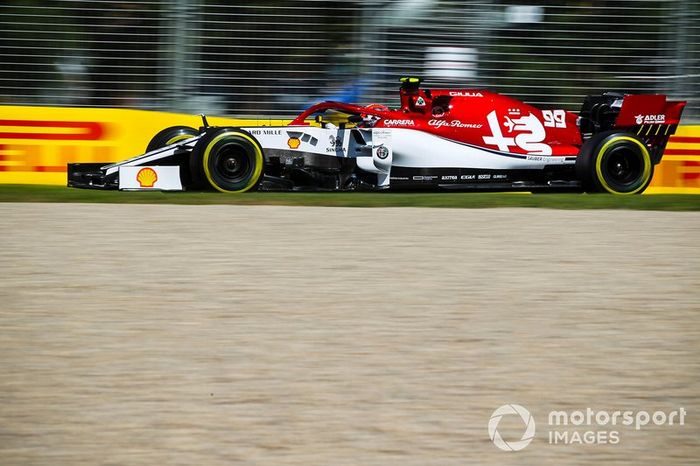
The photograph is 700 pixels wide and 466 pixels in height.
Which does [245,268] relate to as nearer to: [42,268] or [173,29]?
[42,268]

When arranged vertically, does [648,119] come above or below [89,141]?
above

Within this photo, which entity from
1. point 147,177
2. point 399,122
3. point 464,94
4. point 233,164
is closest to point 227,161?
point 233,164

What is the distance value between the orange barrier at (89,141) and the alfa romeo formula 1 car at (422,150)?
36.3 inches

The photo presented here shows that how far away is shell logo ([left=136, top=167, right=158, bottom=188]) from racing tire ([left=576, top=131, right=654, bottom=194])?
14.4ft

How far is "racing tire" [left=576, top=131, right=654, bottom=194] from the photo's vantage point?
10094mm

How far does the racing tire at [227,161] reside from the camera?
9.20 meters

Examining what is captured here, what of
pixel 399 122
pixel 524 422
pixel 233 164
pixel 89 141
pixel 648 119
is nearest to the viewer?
pixel 524 422

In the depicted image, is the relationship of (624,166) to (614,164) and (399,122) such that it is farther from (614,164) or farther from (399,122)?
(399,122)

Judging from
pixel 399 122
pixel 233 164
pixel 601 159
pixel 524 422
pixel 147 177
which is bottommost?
pixel 524 422

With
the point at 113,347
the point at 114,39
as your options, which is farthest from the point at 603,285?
the point at 114,39

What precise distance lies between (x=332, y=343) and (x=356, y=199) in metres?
4.95

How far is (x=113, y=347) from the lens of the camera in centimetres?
442

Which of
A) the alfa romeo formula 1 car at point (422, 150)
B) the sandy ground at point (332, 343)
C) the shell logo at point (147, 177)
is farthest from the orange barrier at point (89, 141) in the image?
the sandy ground at point (332, 343)

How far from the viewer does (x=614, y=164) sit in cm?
1027
